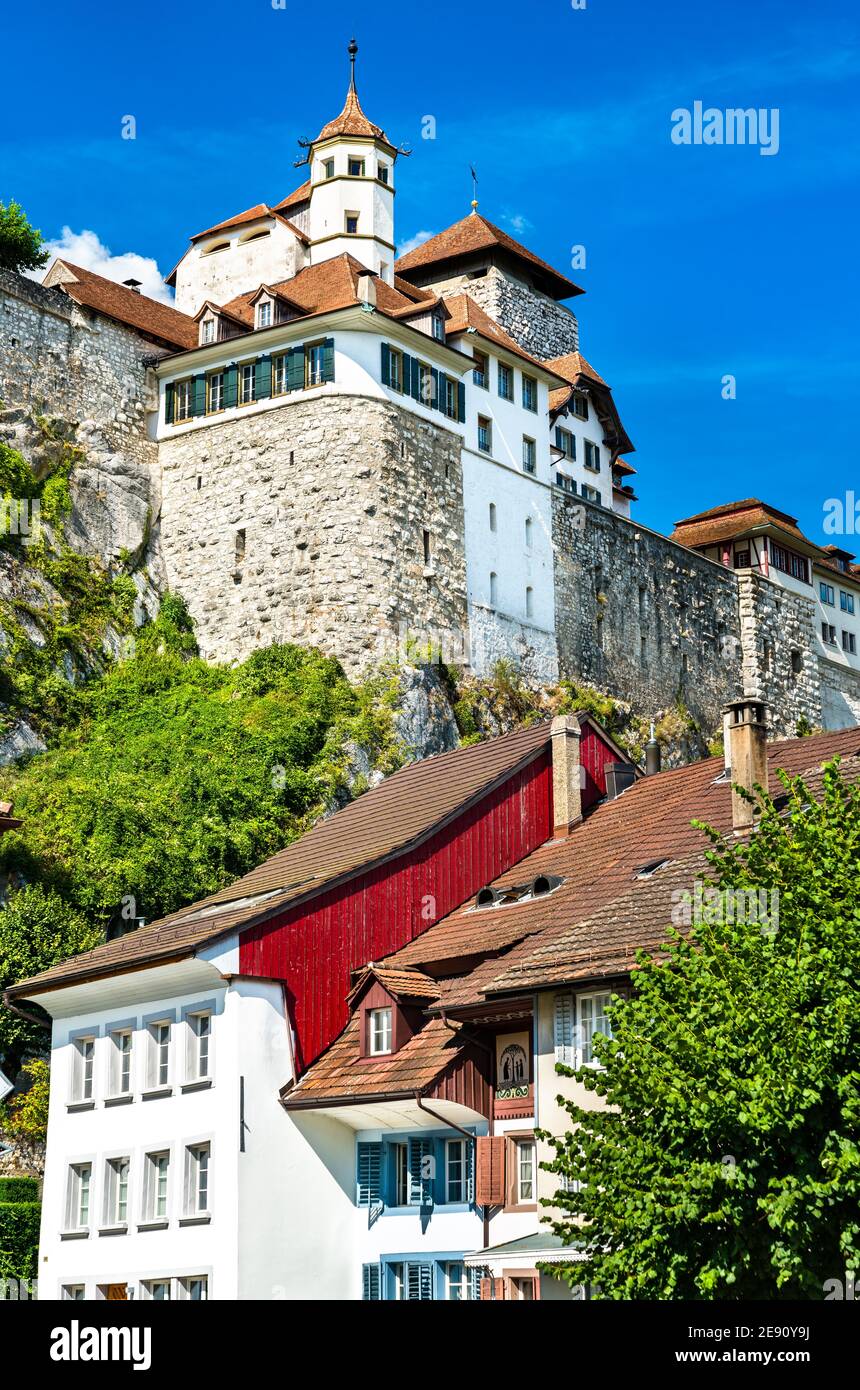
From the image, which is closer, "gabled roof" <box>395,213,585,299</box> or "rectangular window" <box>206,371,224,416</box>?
"rectangular window" <box>206,371,224,416</box>

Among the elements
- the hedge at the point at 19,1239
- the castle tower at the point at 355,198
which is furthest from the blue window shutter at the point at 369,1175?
the castle tower at the point at 355,198

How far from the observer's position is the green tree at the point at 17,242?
56500mm

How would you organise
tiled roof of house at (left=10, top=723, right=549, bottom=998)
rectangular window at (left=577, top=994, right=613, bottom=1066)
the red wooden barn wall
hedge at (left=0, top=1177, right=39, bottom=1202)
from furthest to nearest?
hedge at (left=0, top=1177, right=39, bottom=1202)
tiled roof of house at (left=10, top=723, right=549, bottom=998)
the red wooden barn wall
rectangular window at (left=577, top=994, right=613, bottom=1066)

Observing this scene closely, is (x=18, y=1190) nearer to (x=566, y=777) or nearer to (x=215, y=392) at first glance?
(x=566, y=777)

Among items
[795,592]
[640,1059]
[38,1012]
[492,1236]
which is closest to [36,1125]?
[38,1012]

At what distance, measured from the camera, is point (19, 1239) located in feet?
116

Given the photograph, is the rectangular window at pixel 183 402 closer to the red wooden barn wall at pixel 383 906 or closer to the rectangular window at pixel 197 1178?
the red wooden barn wall at pixel 383 906

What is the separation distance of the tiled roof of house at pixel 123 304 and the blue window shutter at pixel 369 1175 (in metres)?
33.2

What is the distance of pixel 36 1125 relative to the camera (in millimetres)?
37156

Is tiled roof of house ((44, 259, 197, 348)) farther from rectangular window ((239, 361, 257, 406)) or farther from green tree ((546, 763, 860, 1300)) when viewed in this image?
green tree ((546, 763, 860, 1300))

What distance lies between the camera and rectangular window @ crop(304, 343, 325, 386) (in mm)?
55594

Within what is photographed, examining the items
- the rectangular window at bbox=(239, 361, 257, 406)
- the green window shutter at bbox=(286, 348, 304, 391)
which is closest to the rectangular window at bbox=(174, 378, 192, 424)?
the rectangular window at bbox=(239, 361, 257, 406)

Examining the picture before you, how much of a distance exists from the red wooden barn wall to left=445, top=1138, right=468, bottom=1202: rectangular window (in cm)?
324
